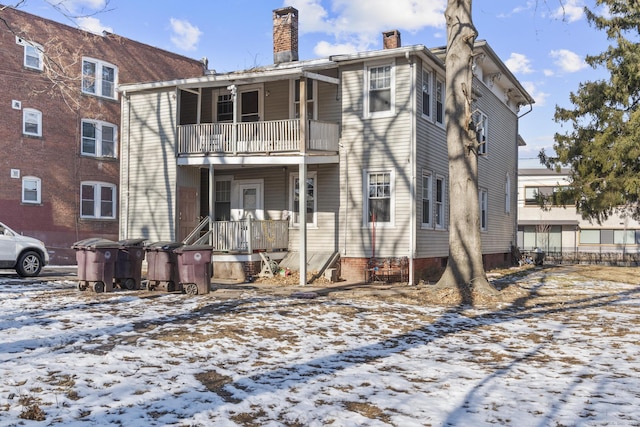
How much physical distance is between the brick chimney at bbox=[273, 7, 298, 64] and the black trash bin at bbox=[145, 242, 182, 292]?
9.74 metres

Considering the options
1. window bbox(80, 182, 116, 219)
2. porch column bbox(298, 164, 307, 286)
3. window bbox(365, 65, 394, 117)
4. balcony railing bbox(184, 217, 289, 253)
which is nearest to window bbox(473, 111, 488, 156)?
window bbox(365, 65, 394, 117)

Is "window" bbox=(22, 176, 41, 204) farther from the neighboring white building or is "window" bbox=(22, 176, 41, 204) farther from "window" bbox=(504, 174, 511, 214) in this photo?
the neighboring white building

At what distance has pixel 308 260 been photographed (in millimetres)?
17031

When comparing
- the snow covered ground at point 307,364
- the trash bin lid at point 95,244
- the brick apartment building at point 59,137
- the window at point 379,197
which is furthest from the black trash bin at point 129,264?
the brick apartment building at point 59,137

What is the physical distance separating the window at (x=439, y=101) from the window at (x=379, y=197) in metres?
3.14

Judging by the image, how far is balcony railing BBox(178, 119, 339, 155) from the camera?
1652 cm

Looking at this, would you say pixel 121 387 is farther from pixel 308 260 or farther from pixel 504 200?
pixel 504 200

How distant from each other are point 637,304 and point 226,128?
39.2 ft

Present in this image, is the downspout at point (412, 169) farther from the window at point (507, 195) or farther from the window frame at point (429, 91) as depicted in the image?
the window at point (507, 195)

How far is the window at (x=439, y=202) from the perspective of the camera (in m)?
18.3

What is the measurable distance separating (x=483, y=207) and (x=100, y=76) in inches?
736

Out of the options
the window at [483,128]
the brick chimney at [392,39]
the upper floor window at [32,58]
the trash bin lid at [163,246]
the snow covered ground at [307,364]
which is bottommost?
the snow covered ground at [307,364]

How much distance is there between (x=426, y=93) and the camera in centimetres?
1741

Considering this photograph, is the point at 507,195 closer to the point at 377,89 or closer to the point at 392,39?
the point at 392,39
